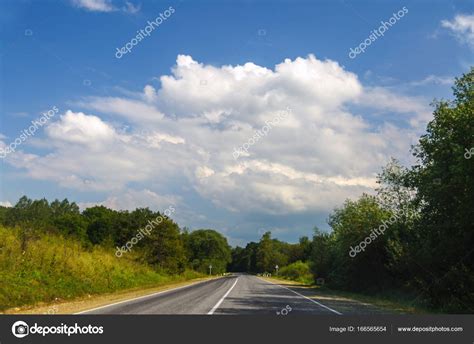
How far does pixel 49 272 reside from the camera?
24.7 m

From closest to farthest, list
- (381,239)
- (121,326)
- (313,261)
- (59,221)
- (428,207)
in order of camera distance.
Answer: (121,326)
(428,207)
(381,239)
(313,261)
(59,221)

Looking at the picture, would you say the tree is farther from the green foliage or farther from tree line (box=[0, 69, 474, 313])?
the green foliage

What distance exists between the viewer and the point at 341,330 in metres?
8.47

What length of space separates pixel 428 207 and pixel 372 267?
678 inches

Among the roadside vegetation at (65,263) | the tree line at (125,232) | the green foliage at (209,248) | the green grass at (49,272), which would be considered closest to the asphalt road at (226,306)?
the green grass at (49,272)

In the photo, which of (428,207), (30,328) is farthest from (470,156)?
(30,328)

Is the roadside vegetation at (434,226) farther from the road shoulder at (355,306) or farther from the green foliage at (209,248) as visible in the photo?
the green foliage at (209,248)

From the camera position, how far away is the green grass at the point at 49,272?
19.7m

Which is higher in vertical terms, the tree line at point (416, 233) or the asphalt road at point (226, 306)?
the tree line at point (416, 233)

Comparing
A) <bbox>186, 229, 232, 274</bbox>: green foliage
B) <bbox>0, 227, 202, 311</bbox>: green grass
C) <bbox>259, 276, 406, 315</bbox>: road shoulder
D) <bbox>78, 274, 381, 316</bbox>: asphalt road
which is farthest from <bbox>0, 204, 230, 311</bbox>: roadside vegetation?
<bbox>186, 229, 232, 274</bbox>: green foliage

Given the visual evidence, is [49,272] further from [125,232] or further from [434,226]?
[125,232]

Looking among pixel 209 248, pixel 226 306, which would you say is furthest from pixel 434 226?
pixel 209 248

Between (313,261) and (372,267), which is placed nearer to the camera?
(372,267)

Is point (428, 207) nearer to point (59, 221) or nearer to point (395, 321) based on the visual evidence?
point (395, 321)
